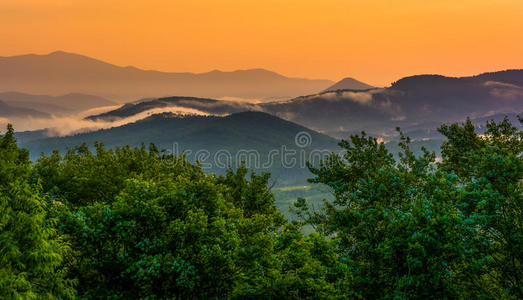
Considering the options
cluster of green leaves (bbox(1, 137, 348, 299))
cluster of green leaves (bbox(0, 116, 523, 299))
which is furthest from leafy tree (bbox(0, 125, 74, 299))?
cluster of green leaves (bbox(1, 137, 348, 299))

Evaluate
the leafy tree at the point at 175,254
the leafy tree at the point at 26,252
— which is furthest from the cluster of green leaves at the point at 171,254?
the leafy tree at the point at 26,252

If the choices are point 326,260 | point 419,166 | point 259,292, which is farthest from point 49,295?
point 419,166

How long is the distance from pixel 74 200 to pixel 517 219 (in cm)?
3858

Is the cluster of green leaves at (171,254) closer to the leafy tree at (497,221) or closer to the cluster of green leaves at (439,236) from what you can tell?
the cluster of green leaves at (439,236)

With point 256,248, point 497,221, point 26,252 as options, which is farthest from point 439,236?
point 26,252

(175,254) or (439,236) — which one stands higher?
(439,236)

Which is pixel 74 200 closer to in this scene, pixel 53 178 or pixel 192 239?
pixel 53 178

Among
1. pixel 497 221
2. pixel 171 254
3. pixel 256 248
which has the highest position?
pixel 497 221

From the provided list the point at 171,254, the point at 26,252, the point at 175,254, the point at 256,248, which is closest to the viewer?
the point at 26,252

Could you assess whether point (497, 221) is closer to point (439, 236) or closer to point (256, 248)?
point (439, 236)

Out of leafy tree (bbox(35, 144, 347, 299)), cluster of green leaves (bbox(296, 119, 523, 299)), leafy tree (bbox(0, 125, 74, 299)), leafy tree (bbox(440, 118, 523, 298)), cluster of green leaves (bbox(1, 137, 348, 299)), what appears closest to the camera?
leafy tree (bbox(0, 125, 74, 299))

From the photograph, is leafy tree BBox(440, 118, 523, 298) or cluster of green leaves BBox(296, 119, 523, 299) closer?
cluster of green leaves BBox(296, 119, 523, 299)

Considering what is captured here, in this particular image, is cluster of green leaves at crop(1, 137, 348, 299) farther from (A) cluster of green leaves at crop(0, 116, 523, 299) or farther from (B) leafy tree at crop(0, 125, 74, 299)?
(B) leafy tree at crop(0, 125, 74, 299)

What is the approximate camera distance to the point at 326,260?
27.0 meters
